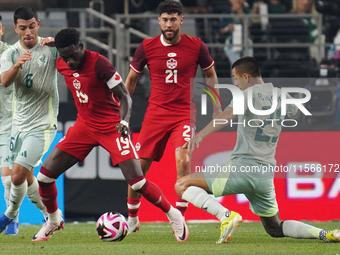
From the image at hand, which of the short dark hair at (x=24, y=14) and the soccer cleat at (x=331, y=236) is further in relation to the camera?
the short dark hair at (x=24, y=14)

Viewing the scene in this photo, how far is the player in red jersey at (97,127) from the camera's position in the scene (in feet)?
20.0

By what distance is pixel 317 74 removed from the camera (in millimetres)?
9805

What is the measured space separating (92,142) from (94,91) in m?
0.56

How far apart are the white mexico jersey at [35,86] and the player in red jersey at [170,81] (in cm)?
109

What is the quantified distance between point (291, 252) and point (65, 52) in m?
2.88

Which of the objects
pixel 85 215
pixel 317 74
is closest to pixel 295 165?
pixel 317 74

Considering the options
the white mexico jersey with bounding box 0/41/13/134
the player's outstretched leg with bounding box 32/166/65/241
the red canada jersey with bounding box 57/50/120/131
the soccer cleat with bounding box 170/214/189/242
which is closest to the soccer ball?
the soccer cleat with bounding box 170/214/189/242

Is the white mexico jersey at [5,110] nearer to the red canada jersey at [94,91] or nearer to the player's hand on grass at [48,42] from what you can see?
the player's hand on grass at [48,42]

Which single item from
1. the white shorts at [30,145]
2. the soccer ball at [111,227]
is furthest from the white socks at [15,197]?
the soccer ball at [111,227]

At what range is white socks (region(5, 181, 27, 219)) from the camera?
22.5 ft

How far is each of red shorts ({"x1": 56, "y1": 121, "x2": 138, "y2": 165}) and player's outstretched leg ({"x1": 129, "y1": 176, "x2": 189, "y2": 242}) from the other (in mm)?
280

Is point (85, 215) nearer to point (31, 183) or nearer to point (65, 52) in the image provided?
point (31, 183)

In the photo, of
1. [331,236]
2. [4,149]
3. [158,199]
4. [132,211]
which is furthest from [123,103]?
[331,236]

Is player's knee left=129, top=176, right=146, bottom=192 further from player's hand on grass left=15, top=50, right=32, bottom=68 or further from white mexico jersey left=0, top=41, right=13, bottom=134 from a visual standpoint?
white mexico jersey left=0, top=41, right=13, bottom=134
